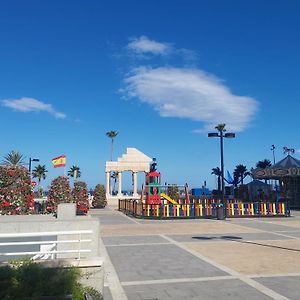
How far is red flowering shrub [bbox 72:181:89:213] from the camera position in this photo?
3181cm

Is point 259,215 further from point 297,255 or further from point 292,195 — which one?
point 292,195

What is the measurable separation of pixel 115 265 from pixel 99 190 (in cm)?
3634

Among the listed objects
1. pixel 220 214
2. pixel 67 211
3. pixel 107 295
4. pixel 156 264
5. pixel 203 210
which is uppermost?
pixel 67 211

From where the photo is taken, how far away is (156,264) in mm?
10297

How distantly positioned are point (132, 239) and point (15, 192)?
16.0 ft

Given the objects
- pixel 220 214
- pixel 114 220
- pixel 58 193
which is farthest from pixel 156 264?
pixel 220 214

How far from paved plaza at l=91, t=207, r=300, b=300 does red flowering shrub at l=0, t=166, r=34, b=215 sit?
340 cm

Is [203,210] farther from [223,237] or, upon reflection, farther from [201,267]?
[201,267]

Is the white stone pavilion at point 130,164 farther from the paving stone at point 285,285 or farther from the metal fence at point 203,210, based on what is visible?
the paving stone at point 285,285

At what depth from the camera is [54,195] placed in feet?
70.7

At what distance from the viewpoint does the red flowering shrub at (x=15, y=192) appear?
1430 cm

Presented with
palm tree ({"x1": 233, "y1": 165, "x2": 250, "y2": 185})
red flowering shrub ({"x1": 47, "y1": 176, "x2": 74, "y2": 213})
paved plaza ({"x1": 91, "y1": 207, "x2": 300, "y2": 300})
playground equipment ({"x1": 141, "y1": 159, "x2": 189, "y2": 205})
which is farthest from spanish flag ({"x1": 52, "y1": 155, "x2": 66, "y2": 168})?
palm tree ({"x1": 233, "y1": 165, "x2": 250, "y2": 185})

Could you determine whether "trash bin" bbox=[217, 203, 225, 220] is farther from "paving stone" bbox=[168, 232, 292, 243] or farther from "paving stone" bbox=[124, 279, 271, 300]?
"paving stone" bbox=[124, 279, 271, 300]

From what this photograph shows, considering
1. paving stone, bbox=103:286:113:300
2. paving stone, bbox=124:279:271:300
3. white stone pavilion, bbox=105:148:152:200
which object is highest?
white stone pavilion, bbox=105:148:152:200
